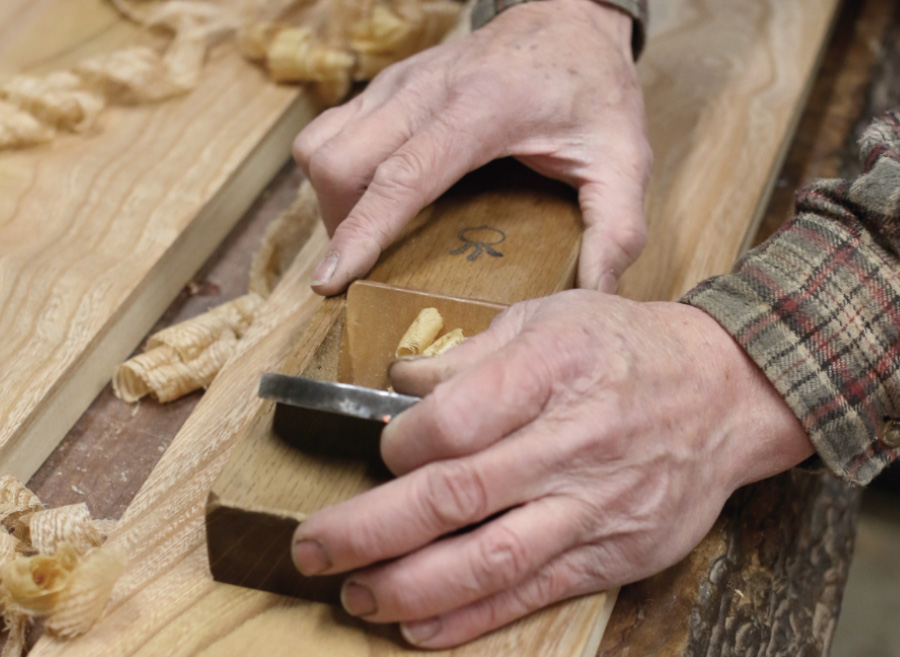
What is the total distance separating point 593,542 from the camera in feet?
2.54

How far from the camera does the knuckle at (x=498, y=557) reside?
713mm

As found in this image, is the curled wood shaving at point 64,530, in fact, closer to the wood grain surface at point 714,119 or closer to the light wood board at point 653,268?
the light wood board at point 653,268

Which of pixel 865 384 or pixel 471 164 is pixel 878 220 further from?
pixel 471 164

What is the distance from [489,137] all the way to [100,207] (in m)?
0.56

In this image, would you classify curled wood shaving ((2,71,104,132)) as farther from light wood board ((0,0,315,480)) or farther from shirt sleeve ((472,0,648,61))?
shirt sleeve ((472,0,648,61))

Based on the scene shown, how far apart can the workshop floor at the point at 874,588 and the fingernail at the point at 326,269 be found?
924 mm

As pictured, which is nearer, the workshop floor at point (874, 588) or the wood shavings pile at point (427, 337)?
the wood shavings pile at point (427, 337)

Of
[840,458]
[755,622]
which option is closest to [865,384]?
[840,458]

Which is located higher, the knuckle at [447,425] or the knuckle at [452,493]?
the knuckle at [447,425]

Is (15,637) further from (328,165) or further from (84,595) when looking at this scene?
(328,165)

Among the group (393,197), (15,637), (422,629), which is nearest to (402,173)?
(393,197)

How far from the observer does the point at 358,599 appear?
Result: 0.74 meters

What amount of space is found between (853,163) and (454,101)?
2.84 ft

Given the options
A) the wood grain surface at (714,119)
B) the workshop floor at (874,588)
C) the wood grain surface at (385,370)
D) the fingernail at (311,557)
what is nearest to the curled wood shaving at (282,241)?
the wood grain surface at (385,370)
